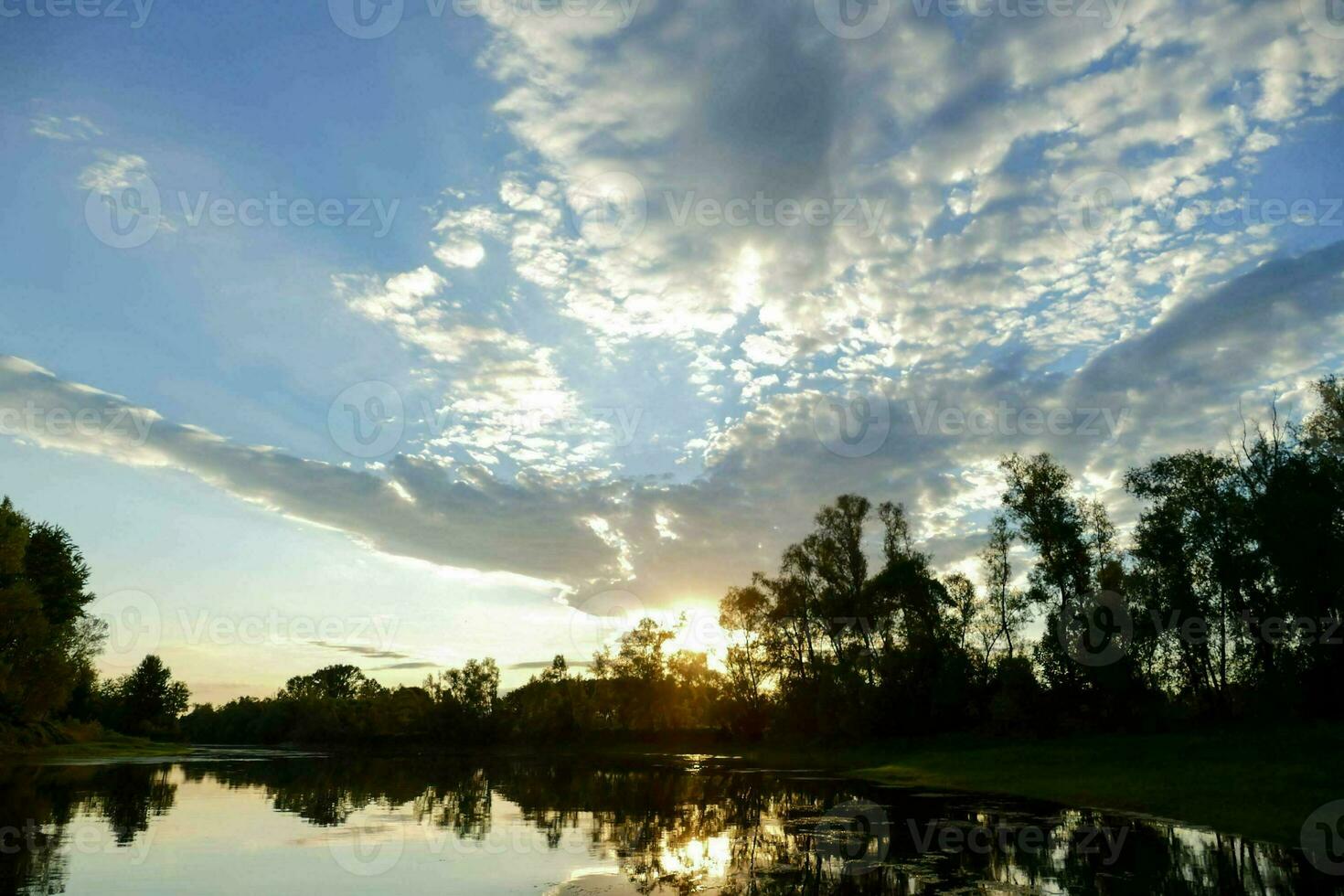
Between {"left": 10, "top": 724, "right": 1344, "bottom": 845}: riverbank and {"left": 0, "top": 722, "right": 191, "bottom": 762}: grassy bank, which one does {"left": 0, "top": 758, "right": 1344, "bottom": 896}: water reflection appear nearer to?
{"left": 10, "top": 724, "right": 1344, "bottom": 845}: riverbank

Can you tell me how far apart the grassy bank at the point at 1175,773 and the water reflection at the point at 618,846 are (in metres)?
2.76

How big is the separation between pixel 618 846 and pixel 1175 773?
2630 centimetres

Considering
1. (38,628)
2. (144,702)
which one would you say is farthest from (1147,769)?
(144,702)

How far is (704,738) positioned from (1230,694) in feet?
221

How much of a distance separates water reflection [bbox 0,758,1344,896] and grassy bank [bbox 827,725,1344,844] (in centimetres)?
276

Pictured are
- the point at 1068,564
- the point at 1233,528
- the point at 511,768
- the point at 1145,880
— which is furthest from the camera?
the point at 511,768

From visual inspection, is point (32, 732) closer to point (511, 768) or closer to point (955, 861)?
point (511, 768)

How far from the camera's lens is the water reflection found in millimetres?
18016

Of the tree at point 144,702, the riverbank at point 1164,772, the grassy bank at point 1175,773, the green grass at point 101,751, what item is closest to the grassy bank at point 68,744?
the green grass at point 101,751

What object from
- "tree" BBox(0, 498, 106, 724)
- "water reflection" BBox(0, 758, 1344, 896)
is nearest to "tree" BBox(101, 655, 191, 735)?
"tree" BBox(0, 498, 106, 724)

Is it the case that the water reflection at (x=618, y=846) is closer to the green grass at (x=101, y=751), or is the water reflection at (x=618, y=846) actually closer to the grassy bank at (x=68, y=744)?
the grassy bank at (x=68, y=744)

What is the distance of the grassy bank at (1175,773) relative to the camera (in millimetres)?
26609

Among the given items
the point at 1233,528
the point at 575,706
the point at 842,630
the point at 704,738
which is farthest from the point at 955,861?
the point at 575,706

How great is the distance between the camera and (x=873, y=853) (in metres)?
21.7
